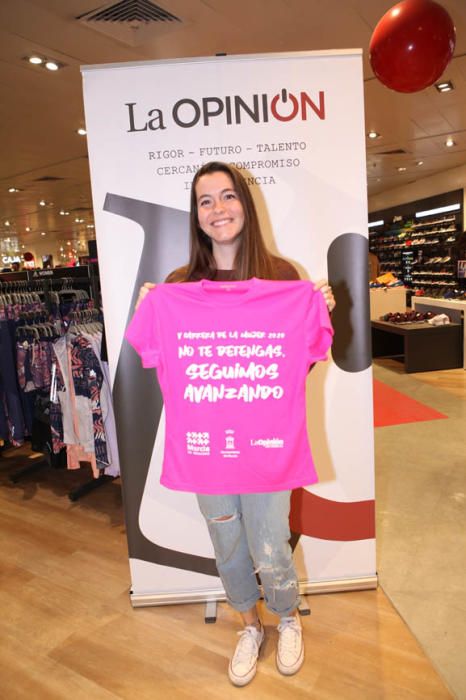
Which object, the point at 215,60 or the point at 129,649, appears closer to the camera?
the point at 215,60

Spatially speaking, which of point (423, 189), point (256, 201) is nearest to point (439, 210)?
point (423, 189)

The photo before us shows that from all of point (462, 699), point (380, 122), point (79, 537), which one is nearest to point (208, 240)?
point (462, 699)

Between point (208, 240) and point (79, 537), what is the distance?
1872 millimetres

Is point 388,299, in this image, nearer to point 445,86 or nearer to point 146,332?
point 445,86

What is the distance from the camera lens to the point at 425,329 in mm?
5988

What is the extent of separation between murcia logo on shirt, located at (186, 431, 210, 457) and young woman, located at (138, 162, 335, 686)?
0.62 feet

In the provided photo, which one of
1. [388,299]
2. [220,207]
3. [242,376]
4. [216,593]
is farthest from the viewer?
[388,299]

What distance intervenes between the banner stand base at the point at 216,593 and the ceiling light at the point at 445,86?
530 cm

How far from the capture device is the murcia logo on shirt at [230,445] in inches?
54.9

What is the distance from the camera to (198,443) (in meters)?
1.40

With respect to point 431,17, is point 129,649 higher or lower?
lower

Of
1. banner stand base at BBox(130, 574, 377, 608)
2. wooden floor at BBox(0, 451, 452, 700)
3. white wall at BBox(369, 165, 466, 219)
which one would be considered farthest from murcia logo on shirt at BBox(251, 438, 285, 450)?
white wall at BBox(369, 165, 466, 219)

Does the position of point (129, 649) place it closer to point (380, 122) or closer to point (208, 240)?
point (208, 240)

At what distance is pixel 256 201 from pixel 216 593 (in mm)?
1592
